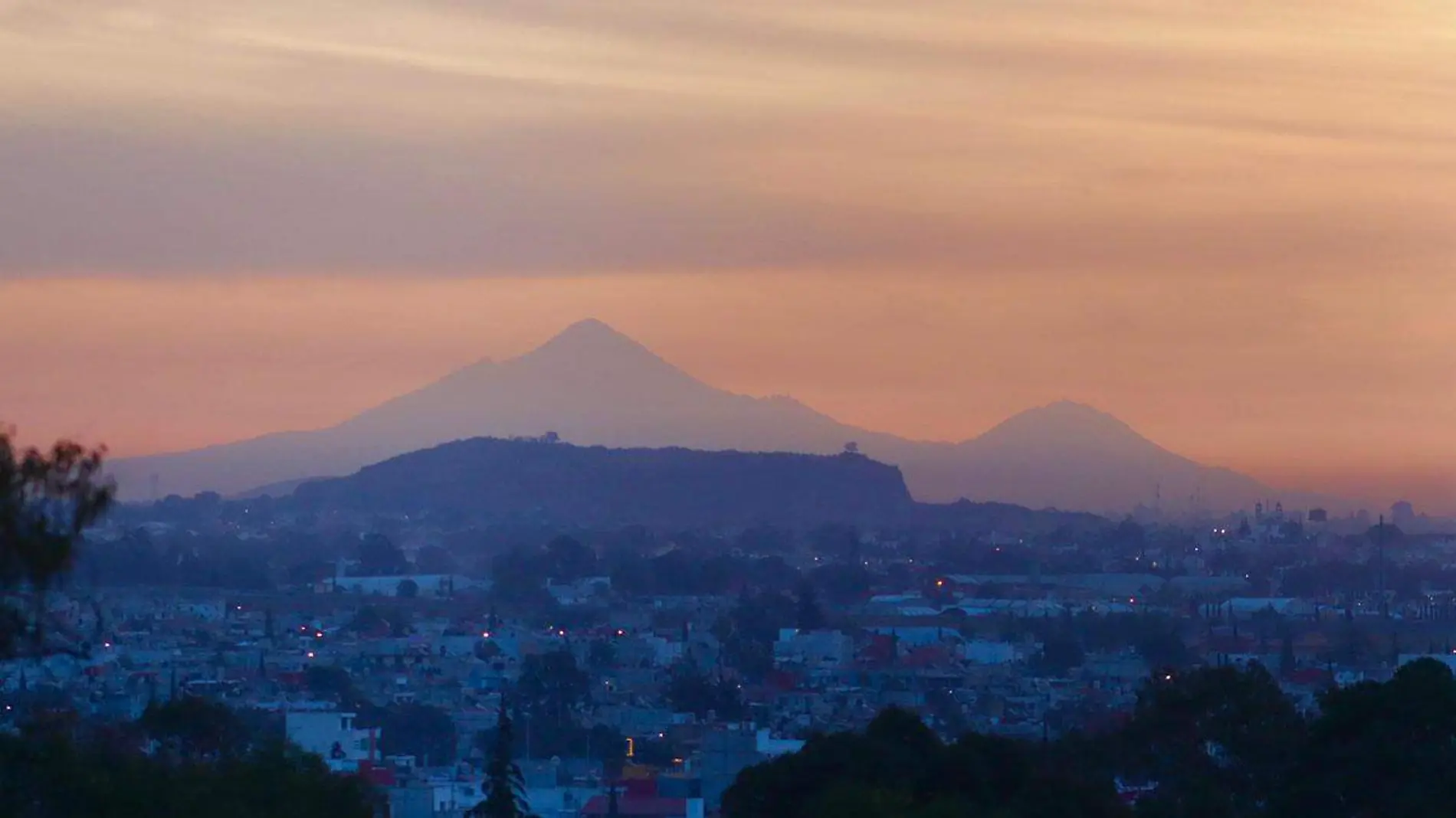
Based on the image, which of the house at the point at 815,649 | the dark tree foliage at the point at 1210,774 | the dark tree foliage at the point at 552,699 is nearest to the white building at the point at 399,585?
the house at the point at 815,649

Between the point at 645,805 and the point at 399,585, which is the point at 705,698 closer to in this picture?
the point at 645,805

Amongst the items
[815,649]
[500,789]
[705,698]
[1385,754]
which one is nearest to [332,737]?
[705,698]

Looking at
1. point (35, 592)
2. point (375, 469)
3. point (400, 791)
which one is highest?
point (375, 469)

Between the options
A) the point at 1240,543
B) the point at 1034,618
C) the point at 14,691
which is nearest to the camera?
the point at 14,691

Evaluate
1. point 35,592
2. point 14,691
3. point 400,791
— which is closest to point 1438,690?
point 35,592

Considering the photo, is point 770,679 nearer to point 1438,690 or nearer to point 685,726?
point 685,726

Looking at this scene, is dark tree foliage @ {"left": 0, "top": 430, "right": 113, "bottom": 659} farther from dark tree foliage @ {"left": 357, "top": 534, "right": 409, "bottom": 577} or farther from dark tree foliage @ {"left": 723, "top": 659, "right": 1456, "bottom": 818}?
dark tree foliage @ {"left": 357, "top": 534, "right": 409, "bottom": 577}
